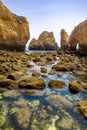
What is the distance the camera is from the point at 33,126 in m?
11.9

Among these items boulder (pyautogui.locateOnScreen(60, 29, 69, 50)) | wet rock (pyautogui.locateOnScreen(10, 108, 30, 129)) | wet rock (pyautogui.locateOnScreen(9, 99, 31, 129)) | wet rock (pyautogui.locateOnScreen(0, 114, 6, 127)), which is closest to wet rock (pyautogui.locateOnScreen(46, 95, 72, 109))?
wet rock (pyautogui.locateOnScreen(9, 99, 31, 129))

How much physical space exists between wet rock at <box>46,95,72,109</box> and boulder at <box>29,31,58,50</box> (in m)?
105

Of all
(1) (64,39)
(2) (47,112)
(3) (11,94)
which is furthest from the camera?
(1) (64,39)

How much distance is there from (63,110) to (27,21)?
2764 inches

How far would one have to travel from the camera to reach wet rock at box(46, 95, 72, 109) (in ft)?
49.4

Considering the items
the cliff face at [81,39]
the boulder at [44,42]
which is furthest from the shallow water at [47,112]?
the boulder at [44,42]

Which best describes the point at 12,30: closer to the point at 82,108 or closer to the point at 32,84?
the point at 32,84

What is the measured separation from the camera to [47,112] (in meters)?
13.8

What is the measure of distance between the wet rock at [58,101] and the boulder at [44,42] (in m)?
105

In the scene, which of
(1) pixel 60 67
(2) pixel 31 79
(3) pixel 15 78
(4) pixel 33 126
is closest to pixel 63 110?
(4) pixel 33 126

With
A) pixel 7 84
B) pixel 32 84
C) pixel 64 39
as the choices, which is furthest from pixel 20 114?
pixel 64 39

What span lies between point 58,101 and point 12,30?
59.1 meters

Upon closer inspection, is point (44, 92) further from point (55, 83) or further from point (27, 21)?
point (27, 21)

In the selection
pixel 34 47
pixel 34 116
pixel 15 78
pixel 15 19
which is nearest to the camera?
pixel 34 116
